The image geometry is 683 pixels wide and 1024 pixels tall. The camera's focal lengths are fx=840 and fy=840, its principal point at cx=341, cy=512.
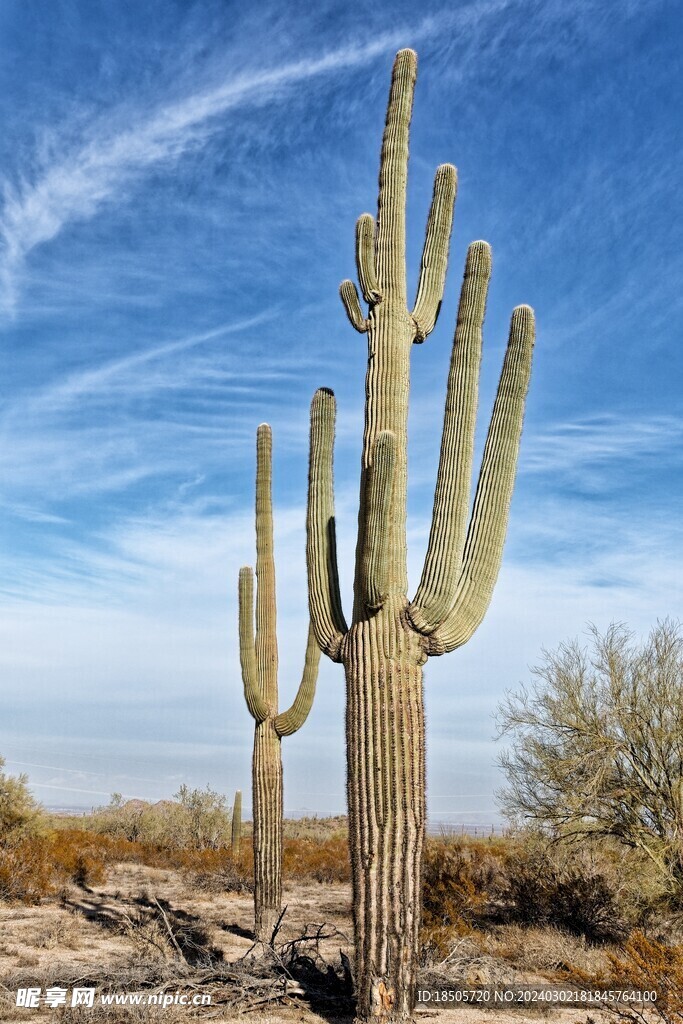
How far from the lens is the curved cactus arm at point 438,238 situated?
8.19 m

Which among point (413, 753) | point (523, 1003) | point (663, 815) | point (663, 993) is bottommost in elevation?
point (523, 1003)

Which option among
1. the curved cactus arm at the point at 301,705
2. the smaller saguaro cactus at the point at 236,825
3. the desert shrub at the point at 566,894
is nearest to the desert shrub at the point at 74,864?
the smaller saguaro cactus at the point at 236,825

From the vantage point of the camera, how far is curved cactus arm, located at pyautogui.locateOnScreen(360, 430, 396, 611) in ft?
21.4

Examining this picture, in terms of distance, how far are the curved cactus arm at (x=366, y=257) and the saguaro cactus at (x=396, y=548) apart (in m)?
0.01

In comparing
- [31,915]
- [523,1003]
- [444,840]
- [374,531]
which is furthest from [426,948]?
[444,840]

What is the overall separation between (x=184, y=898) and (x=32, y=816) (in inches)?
141

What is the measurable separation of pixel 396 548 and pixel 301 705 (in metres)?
4.37

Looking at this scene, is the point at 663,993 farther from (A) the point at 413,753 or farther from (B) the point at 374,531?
(B) the point at 374,531

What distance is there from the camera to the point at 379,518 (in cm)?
654

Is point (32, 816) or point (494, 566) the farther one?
point (32, 816)

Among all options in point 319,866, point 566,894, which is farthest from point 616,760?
point 319,866

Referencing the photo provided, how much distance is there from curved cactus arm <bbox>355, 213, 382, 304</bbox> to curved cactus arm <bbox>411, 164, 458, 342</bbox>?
0.53 metres

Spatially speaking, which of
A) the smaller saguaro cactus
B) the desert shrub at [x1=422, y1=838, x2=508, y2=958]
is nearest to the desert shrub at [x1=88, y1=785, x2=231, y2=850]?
the smaller saguaro cactus

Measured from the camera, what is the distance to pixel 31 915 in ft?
40.3
